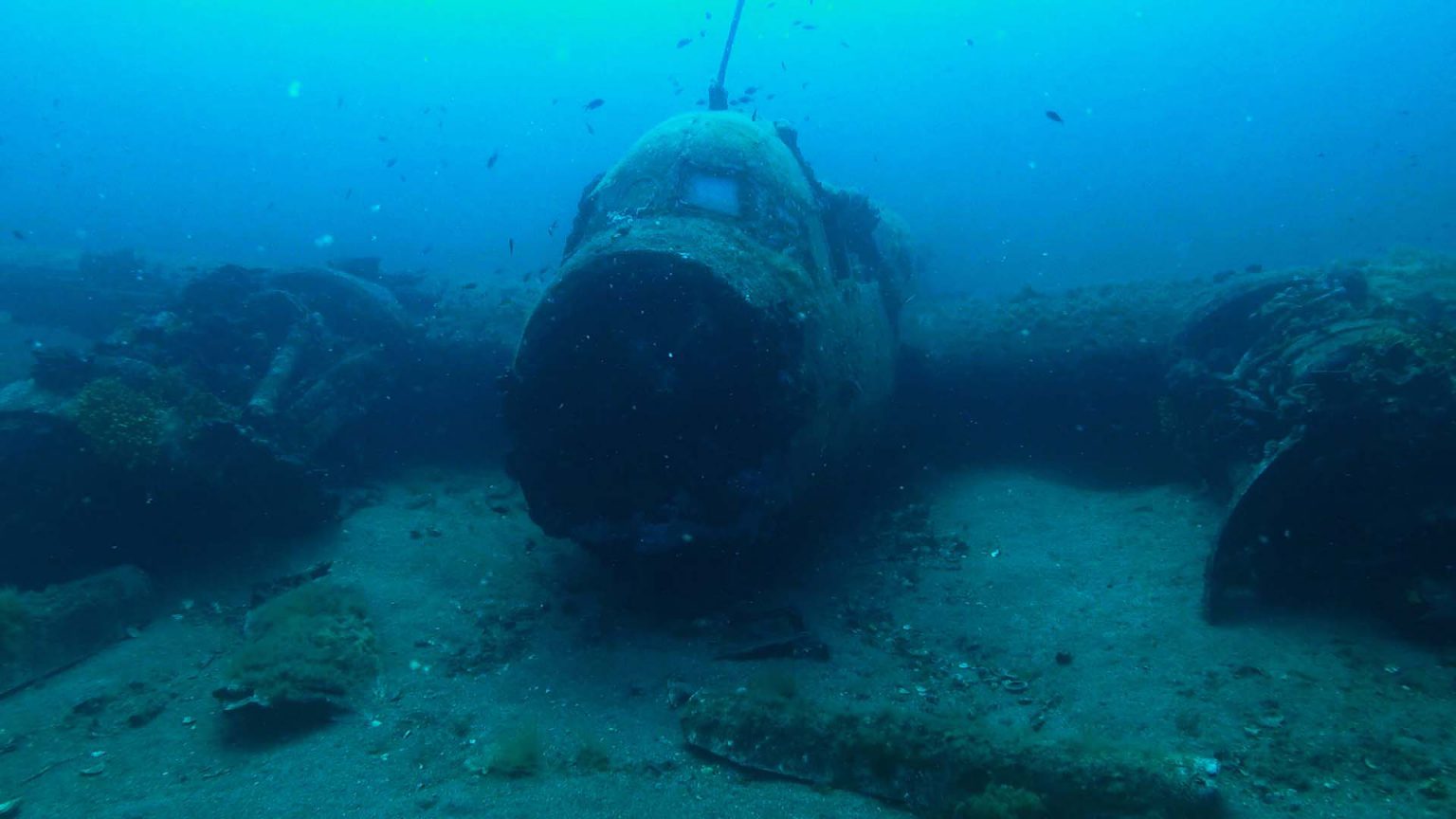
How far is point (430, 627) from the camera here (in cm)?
690

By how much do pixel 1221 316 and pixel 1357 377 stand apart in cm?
329

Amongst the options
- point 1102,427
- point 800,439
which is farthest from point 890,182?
point 800,439

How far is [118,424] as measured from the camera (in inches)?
304

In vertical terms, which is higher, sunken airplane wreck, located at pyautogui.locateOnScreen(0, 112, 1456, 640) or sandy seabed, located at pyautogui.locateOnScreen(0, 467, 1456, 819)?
sunken airplane wreck, located at pyautogui.locateOnScreen(0, 112, 1456, 640)

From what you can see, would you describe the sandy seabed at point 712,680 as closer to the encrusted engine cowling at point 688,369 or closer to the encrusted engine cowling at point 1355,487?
the encrusted engine cowling at point 1355,487

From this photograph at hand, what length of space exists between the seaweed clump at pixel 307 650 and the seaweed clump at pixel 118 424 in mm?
2518

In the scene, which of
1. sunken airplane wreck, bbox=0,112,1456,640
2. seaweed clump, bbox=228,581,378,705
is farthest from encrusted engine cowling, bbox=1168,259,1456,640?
seaweed clump, bbox=228,581,378,705

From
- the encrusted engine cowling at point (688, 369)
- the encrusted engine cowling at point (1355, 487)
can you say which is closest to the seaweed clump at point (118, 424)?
the encrusted engine cowling at point (688, 369)

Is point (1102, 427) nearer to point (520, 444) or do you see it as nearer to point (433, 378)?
point (520, 444)

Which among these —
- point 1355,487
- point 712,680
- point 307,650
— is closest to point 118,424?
point 307,650

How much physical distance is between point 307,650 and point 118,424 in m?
4.05

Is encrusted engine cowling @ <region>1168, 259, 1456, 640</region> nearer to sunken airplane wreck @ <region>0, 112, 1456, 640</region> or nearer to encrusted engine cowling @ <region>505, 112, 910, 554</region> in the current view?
sunken airplane wreck @ <region>0, 112, 1456, 640</region>

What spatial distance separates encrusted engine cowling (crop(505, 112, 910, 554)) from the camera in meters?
6.50

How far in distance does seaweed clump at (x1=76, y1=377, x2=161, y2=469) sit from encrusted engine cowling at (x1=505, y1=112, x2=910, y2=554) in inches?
171
